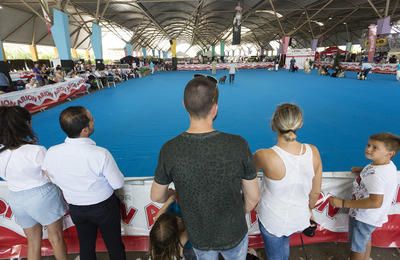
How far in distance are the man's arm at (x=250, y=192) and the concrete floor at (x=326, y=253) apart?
4.72 ft

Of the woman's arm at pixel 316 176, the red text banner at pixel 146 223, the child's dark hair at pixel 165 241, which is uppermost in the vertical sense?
the woman's arm at pixel 316 176

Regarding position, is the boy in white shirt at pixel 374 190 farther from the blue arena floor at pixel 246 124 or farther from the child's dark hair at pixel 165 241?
the blue arena floor at pixel 246 124

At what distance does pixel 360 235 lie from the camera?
6.72ft

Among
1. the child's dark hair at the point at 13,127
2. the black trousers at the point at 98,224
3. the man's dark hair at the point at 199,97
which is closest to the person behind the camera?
the man's dark hair at the point at 199,97

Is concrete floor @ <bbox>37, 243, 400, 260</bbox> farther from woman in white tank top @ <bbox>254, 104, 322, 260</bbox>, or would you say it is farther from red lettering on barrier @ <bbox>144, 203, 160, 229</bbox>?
woman in white tank top @ <bbox>254, 104, 322, 260</bbox>

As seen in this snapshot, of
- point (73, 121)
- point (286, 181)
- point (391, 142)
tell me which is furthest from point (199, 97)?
point (391, 142)

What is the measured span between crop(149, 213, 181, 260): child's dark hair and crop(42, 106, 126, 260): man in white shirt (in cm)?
54

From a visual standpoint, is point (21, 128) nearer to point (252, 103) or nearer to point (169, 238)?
point (169, 238)

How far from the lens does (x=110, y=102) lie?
1031cm

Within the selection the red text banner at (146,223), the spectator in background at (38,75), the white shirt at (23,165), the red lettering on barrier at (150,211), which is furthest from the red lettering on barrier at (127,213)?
the spectator in background at (38,75)

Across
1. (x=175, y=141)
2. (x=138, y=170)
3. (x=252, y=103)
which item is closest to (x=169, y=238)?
(x=175, y=141)

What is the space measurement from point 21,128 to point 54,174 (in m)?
0.45

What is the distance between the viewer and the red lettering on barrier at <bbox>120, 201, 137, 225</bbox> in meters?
2.46

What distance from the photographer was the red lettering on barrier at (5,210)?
2.38 metres
